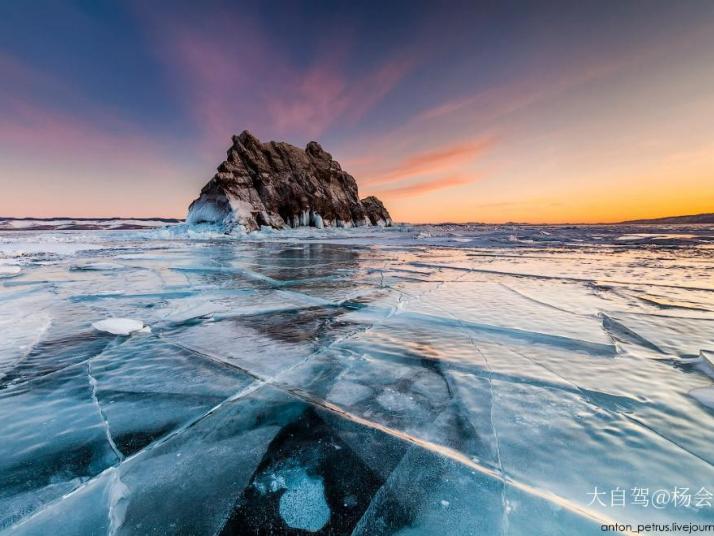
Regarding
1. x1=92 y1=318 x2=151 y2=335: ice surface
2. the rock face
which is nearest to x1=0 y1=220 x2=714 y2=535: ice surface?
x1=92 y1=318 x2=151 y2=335: ice surface

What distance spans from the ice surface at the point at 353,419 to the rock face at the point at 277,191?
24983 millimetres

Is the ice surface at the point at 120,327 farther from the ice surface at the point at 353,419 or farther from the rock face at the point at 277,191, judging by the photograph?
the rock face at the point at 277,191

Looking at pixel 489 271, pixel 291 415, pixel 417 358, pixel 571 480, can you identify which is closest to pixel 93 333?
pixel 291 415

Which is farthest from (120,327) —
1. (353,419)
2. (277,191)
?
(277,191)

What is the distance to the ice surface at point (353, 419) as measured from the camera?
99 cm

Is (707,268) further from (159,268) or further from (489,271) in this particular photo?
(159,268)

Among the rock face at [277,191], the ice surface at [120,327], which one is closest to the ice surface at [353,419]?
the ice surface at [120,327]

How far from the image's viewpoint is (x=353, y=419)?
146 cm

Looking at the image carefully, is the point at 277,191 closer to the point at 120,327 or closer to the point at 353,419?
the point at 120,327

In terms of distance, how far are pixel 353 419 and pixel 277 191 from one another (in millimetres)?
34860

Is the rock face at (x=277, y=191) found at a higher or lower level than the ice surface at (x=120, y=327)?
higher

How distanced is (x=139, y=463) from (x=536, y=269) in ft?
21.6

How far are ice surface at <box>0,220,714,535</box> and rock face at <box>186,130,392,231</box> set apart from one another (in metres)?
25.0

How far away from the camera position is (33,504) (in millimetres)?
1020
